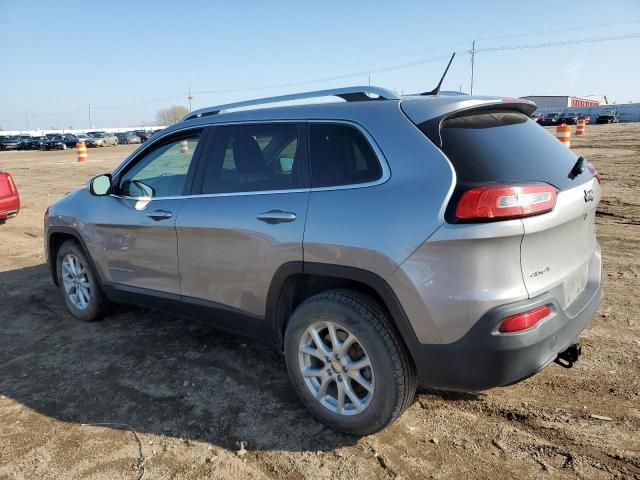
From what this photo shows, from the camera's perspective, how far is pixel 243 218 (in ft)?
10.3

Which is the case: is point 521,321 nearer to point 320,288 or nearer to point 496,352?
point 496,352

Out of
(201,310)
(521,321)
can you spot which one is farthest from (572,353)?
(201,310)

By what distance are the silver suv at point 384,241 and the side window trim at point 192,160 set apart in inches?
0.8

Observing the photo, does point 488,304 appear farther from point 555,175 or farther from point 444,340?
point 555,175

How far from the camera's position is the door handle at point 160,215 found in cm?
367

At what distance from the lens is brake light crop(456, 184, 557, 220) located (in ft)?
7.52

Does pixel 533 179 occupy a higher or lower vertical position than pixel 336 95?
lower

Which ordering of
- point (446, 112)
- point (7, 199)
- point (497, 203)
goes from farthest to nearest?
point (7, 199) < point (446, 112) < point (497, 203)

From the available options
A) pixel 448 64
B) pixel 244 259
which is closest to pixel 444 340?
pixel 244 259

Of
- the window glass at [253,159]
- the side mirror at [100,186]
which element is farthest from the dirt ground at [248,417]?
the window glass at [253,159]

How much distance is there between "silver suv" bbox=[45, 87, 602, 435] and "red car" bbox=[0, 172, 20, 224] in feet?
22.7

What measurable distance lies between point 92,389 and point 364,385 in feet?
6.53

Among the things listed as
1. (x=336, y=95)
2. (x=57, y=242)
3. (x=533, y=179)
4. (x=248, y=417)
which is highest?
(x=336, y=95)

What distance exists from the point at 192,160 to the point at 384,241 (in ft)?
5.94
